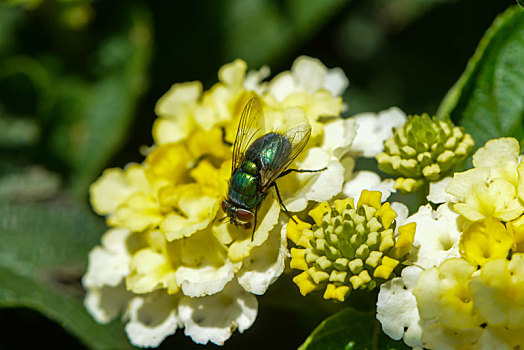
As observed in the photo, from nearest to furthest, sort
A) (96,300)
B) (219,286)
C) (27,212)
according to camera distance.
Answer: (219,286) → (96,300) → (27,212)

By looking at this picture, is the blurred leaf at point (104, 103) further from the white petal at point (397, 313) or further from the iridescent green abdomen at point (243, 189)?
the white petal at point (397, 313)

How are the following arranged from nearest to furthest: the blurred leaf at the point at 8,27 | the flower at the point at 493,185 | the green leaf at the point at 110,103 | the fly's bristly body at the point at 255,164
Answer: the flower at the point at 493,185 → the fly's bristly body at the point at 255,164 → the green leaf at the point at 110,103 → the blurred leaf at the point at 8,27

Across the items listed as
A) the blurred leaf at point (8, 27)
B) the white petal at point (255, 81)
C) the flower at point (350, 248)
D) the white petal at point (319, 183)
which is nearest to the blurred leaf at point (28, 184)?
the blurred leaf at point (8, 27)

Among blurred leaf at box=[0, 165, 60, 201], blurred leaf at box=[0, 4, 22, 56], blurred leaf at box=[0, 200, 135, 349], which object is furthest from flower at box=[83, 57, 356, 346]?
blurred leaf at box=[0, 4, 22, 56]

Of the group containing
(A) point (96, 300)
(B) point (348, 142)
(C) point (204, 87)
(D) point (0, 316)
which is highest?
(B) point (348, 142)

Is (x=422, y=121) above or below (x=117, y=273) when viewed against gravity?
above

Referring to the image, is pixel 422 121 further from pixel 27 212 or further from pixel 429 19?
pixel 27 212

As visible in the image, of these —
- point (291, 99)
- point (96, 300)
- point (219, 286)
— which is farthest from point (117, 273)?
point (291, 99)
